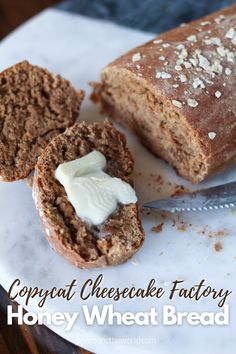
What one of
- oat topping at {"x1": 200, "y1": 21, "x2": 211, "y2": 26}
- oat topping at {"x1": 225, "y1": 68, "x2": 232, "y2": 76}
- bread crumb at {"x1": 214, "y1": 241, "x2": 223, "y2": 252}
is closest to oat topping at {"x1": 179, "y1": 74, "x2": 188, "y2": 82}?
oat topping at {"x1": 225, "y1": 68, "x2": 232, "y2": 76}

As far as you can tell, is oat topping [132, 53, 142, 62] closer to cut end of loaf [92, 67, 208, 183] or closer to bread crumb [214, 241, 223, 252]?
cut end of loaf [92, 67, 208, 183]

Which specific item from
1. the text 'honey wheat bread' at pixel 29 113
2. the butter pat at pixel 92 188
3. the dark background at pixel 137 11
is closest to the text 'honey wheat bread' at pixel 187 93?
the text 'honey wheat bread' at pixel 29 113

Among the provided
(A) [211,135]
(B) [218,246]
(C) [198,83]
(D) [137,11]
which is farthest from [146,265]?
(D) [137,11]

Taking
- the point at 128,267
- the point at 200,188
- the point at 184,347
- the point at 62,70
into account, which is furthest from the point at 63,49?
the point at 184,347

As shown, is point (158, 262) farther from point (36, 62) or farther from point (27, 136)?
point (36, 62)

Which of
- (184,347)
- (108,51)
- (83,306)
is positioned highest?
(108,51)

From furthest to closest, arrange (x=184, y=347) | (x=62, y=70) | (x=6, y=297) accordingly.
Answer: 1. (x=62, y=70)
2. (x=6, y=297)
3. (x=184, y=347)

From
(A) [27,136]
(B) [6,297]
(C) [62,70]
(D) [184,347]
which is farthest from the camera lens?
(C) [62,70]

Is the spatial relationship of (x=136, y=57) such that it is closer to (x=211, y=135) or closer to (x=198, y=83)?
(x=198, y=83)
